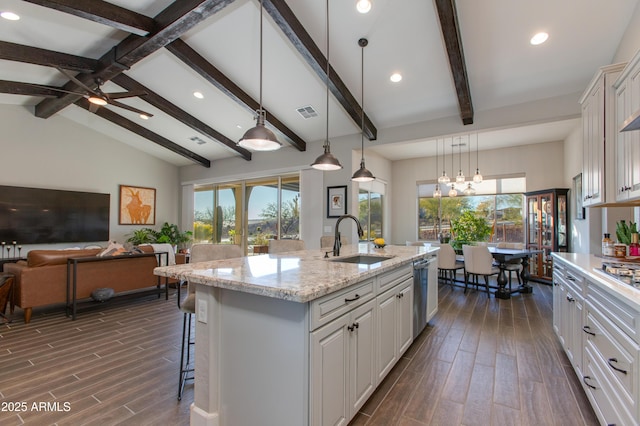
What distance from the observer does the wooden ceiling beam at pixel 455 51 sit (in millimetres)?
2908

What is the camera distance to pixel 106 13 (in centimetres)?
322

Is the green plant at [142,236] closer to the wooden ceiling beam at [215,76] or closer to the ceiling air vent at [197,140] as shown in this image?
the ceiling air vent at [197,140]

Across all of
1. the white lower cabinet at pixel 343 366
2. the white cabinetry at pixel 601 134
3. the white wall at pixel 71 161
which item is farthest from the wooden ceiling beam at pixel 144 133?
the white cabinetry at pixel 601 134

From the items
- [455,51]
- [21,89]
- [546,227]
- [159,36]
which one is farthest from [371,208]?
[21,89]

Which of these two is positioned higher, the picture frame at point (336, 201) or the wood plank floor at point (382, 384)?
the picture frame at point (336, 201)

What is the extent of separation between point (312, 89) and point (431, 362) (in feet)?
13.1

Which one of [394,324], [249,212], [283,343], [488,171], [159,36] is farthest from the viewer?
[249,212]

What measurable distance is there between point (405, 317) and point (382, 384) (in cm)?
63

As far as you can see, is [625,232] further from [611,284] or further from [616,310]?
[616,310]

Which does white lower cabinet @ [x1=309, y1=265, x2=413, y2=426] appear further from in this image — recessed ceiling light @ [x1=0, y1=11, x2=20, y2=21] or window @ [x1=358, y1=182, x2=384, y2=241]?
recessed ceiling light @ [x1=0, y1=11, x2=20, y2=21]

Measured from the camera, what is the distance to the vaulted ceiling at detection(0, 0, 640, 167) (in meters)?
3.13

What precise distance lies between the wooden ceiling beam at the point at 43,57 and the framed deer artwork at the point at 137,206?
378 cm

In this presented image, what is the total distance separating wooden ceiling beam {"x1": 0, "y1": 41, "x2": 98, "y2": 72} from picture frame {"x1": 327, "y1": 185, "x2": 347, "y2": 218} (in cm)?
438

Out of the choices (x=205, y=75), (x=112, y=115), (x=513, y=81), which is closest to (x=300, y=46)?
(x=205, y=75)
